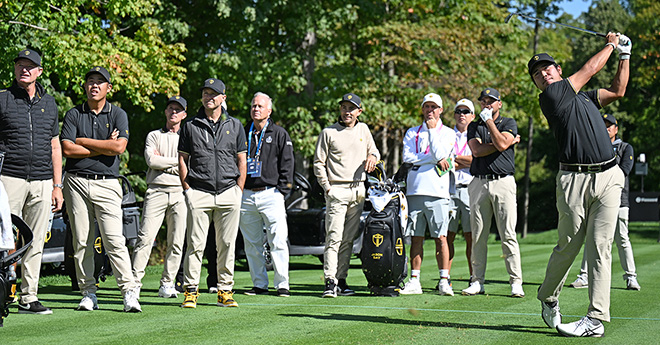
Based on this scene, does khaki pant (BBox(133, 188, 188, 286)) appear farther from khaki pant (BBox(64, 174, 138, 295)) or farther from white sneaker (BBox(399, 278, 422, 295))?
white sneaker (BBox(399, 278, 422, 295))

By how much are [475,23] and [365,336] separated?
21931 mm

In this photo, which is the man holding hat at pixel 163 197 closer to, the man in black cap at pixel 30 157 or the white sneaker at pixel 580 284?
the man in black cap at pixel 30 157

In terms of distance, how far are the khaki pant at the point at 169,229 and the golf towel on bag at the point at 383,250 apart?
2.10 metres

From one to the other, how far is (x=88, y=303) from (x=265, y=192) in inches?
98.0

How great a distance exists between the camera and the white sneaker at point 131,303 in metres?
7.98

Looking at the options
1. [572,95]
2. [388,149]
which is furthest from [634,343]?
[388,149]

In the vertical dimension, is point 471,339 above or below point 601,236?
below

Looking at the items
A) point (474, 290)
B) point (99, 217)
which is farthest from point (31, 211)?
point (474, 290)

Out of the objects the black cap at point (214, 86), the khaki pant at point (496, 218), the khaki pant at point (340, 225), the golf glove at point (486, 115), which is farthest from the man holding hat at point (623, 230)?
the black cap at point (214, 86)

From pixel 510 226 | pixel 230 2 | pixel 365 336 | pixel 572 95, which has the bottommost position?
pixel 365 336

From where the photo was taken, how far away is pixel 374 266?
30.9 feet

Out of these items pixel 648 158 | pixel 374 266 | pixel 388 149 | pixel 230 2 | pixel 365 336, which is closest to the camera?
pixel 365 336

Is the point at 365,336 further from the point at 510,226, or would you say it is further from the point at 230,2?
the point at 230,2

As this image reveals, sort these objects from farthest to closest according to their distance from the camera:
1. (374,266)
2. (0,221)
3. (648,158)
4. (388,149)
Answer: (648,158)
(388,149)
(374,266)
(0,221)
